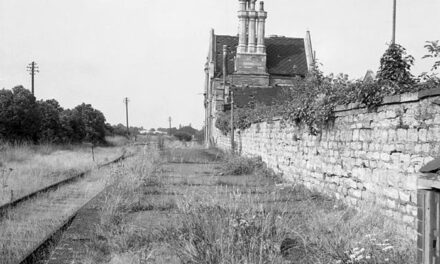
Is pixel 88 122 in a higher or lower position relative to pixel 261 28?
lower

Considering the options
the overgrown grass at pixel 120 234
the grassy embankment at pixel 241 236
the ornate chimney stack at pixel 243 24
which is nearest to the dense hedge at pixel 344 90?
the grassy embankment at pixel 241 236

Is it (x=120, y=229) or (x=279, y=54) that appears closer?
(x=120, y=229)

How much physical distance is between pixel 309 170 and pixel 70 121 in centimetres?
3318

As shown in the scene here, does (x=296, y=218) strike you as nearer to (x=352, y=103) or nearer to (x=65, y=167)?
(x=352, y=103)

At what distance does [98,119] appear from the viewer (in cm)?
5238

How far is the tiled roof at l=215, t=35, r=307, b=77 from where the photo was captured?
47.1 meters

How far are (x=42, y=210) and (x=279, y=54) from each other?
133ft

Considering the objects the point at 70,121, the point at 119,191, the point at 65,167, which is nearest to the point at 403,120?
the point at 119,191

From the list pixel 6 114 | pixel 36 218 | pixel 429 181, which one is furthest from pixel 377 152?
pixel 6 114

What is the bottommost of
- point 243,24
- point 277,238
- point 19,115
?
point 277,238

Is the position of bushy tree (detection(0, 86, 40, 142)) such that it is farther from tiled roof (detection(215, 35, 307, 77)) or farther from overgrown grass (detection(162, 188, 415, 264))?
overgrown grass (detection(162, 188, 415, 264))

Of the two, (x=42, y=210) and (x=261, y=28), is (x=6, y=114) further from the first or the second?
(x=261, y=28)

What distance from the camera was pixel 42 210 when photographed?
10484mm

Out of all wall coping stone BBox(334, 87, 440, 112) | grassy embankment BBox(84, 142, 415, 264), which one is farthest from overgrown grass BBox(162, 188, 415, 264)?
wall coping stone BBox(334, 87, 440, 112)
